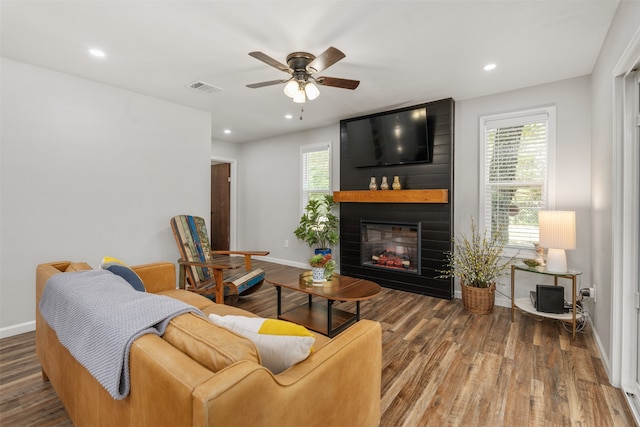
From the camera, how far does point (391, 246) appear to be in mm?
4379

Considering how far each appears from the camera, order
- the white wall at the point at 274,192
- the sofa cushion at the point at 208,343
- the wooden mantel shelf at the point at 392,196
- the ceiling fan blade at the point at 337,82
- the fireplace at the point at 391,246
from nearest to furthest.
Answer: the sofa cushion at the point at 208,343, the ceiling fan blade at the point at 337,82, the wooden mantel shelf at the point at 392,196, the fireplace at the point at 391,246, the white wall at the point at 274,192

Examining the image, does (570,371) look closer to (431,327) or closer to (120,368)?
(431,327)

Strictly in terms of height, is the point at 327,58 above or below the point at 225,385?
above

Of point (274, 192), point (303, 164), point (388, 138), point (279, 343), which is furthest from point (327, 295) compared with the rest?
point (274, 192)

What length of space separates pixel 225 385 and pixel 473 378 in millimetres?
2025

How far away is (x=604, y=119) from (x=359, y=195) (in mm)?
2703

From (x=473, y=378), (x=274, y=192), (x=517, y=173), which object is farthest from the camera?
(x=274, y=192)

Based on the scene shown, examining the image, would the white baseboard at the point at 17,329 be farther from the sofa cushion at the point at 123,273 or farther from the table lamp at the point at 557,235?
the table lamp at the point at 557,235

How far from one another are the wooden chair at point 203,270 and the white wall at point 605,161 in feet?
9.85

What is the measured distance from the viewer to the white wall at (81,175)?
2.74 meters

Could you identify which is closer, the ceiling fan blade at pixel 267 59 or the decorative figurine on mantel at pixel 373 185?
the ceiling fan blade at pixel 267 59

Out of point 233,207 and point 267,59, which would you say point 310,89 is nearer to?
point 267,59

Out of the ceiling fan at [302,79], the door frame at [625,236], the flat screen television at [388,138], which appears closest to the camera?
the door frame at [625,236]

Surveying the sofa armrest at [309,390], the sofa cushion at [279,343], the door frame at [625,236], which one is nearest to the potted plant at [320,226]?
the door frame at [625,236]
